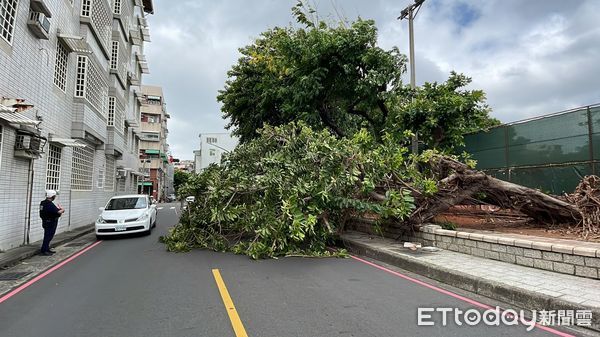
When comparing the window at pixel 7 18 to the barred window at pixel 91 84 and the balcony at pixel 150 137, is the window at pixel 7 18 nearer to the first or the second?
the barred window at pixel 91 84

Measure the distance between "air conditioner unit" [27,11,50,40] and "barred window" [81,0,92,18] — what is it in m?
5.31

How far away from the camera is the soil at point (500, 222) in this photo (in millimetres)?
8547

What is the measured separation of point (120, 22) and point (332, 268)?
72.1ft

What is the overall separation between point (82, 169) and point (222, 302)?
14.6 metres

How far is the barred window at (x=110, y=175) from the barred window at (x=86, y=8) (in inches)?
351

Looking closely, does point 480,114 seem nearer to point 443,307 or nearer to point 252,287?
point 443,307

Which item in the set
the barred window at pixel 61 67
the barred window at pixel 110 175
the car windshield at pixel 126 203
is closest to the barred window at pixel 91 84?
the barred window at pixel 61 67

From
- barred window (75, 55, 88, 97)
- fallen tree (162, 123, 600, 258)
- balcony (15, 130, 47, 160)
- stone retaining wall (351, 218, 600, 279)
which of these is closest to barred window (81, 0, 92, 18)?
barred window (75, 55, 88, 97)

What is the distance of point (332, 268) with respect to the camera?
25.8 feet

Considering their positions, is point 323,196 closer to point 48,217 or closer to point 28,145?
point 48,217

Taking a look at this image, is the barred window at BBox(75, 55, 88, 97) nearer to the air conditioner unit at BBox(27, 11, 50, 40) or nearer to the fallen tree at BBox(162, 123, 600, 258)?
the air conditioner unit at BBox(27, 11, 50, 40)

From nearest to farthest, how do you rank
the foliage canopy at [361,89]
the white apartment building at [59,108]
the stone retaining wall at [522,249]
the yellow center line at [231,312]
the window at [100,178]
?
the yellow center line at [231,312], the stone retaining wall at [522,249], the white apartment building at [59,108], the foliage canopy at [361,89], the window at [100,178]

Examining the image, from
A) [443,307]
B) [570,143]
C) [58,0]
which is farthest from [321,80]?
[443,307]

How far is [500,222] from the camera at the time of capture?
10609 millimetres
